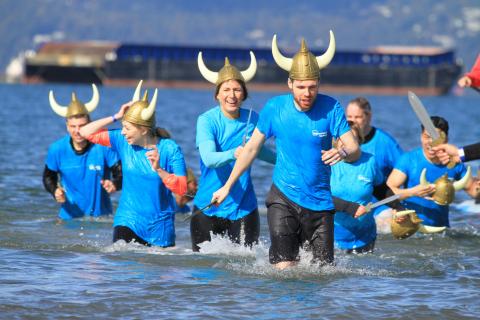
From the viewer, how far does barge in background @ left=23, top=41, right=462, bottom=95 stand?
115438 millimetres

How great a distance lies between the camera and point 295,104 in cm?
921

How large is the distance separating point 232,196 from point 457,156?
6.59 feet

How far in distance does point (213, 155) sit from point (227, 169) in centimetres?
53

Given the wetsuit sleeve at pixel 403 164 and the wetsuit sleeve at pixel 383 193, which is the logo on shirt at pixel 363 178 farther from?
the wetsuit sleeve at pixel 403 164

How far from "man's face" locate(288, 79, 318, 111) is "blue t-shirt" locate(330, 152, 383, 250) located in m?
2.26

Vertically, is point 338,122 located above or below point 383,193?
above

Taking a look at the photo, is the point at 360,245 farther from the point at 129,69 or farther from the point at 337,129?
the point at 129,69

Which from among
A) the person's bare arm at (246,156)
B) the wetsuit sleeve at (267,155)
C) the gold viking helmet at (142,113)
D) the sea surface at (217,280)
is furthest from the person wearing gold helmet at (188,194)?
the person's bare arm at (246,156)

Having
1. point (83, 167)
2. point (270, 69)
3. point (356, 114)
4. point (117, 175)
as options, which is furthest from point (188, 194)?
point (270, 69)

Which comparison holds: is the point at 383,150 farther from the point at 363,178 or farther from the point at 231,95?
the point at 231,95

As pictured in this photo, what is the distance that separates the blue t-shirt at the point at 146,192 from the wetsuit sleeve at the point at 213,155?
0.30m

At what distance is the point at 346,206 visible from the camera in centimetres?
1073

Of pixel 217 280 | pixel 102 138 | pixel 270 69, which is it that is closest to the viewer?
pixel 217 280

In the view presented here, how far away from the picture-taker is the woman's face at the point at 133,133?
10.4 meters
